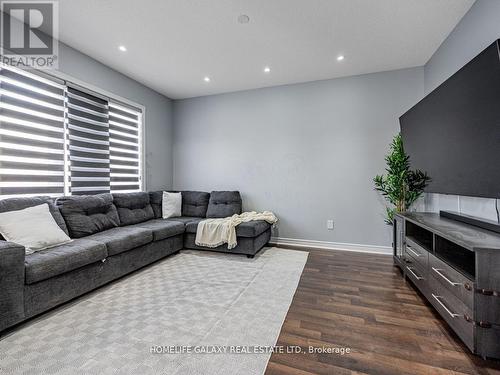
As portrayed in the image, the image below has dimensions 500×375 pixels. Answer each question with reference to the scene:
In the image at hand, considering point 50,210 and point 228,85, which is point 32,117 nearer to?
point 50,210

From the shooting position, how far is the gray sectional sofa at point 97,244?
5.29 feet

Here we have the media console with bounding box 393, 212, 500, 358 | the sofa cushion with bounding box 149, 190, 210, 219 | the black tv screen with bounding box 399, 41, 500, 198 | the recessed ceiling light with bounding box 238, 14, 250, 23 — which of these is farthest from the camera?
the sofa cushion with bounding box 149, 190, 210, 219

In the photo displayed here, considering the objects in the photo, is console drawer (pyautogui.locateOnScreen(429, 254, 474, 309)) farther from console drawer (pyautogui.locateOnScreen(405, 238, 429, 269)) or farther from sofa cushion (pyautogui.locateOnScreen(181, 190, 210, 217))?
sofa cushion (pyautogui.locateOnScreen(181, 190, 210, 217))

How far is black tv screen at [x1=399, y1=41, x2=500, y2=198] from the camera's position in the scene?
145cm

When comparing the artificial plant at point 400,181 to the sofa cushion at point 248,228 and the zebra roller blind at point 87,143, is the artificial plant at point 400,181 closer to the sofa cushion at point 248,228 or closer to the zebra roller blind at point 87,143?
the sofa cushion at point 248,228

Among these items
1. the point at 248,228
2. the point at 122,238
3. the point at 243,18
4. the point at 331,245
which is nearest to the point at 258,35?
the point at 243,18

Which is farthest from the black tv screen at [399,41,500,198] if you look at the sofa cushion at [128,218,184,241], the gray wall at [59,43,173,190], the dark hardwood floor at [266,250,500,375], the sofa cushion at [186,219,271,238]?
the gray wall at [59,43,173,190]

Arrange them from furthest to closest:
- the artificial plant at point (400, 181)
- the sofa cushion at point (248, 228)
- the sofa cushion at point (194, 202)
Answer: the sofa cushion at point (194, 202) → the sofa cushion at point (248, 228) → the artificial plant at point (400, 181)

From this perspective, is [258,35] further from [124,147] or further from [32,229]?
[32,229]

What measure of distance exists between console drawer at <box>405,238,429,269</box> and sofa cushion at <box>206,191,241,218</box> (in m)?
2.43

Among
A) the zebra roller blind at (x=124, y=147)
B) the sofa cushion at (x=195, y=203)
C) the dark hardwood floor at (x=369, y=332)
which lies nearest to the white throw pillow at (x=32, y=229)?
the zebra roller blind at (x=124, y=147)

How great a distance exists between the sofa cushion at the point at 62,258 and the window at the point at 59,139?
0.96 m

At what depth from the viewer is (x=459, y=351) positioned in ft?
4.64

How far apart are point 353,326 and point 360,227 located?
2.08 m
